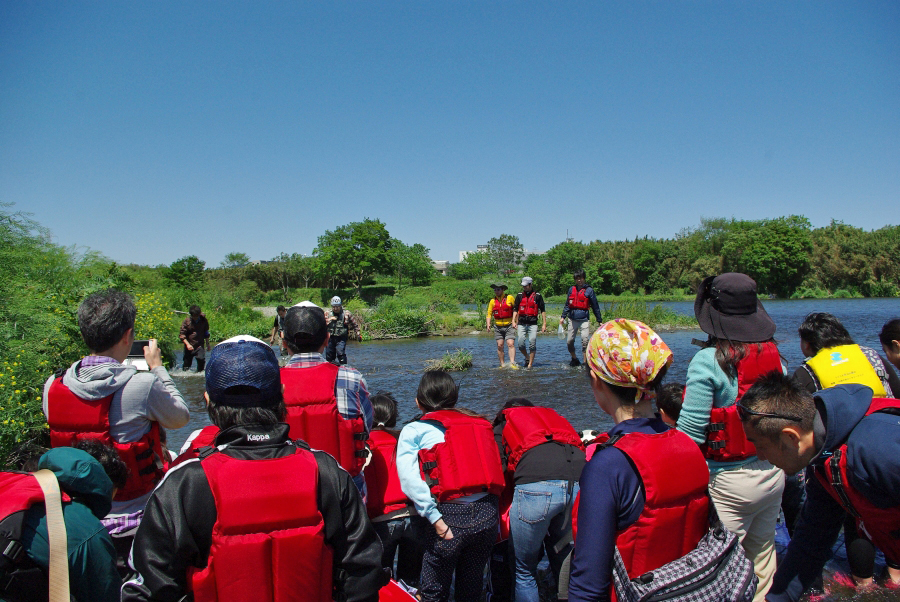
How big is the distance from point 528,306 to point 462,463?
31.1 ft

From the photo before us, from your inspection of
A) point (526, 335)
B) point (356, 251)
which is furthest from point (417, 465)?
point (356, 251)

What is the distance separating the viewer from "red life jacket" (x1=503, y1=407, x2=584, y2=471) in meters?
3.44

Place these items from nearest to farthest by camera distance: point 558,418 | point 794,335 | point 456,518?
point 456,518 → point 558,418 → point 794,335

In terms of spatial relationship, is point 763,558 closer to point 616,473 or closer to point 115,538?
point 616,473

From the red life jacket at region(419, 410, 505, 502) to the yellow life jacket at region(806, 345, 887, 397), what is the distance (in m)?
2.39

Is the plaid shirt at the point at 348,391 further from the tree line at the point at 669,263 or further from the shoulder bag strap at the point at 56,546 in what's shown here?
the tree line at the point at 669,263

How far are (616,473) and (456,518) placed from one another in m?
1.47

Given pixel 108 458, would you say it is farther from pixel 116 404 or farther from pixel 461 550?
pixel 461 550

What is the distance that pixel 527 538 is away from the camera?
3293 mm

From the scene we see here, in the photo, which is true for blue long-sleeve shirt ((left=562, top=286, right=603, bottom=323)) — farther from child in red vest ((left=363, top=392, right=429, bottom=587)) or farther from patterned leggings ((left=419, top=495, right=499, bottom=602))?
patterned leggings ((left=419, top=495, right=499, bottom=602))

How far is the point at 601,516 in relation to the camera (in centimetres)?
197

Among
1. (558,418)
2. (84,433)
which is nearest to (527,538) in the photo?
(558,418)

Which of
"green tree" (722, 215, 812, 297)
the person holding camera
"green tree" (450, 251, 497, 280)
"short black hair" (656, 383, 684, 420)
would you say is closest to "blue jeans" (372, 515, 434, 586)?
the person holding camera

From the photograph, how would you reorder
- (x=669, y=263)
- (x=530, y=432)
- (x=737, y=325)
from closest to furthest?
(x=737, y=325) → (x=530, y=432) → (x=669, y=263)
